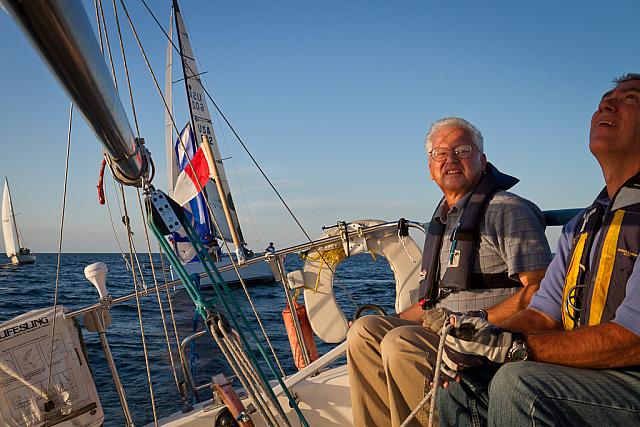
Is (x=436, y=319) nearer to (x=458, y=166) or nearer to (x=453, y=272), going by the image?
(x=453, y=272)

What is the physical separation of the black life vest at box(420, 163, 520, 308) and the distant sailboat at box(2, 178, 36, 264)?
39.1 meters

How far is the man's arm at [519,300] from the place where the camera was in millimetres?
→ 2008

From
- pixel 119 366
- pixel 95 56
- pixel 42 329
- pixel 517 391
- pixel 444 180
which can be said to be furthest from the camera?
pixel 119 366

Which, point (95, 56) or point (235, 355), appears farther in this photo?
point (235, 355)

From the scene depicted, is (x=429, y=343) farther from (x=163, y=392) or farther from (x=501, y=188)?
(x=163, y=392)

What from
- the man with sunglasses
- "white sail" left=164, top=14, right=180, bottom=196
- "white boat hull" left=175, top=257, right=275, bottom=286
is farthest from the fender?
"white boat hull" left=175, top=257, right=275, bottom=286

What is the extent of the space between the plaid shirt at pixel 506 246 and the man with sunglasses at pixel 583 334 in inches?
11.4

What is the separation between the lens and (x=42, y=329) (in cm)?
236

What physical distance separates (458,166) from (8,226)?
44679 millimetres

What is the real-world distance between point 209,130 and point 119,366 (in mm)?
10687

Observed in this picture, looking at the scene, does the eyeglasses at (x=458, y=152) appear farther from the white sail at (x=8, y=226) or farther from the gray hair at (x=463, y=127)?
the white sail at (x=8, y=226)

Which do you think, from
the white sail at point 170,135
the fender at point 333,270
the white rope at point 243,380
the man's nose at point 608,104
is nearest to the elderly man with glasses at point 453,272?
the white rope at point 243,380

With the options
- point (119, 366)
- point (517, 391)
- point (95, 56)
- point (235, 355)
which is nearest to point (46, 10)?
point (95, 56)

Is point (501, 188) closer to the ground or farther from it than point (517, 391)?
farther from it
